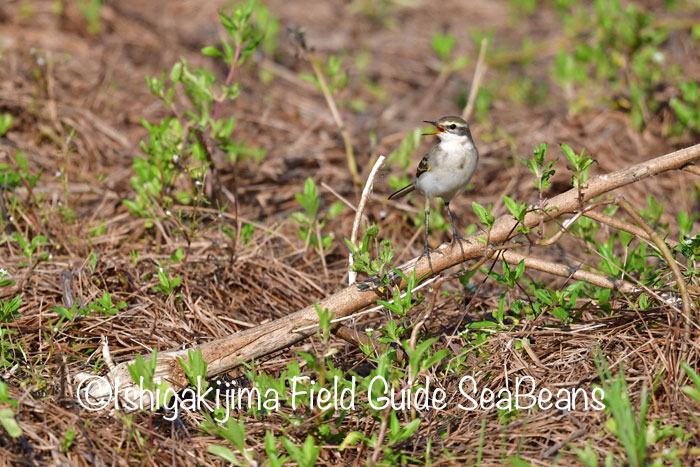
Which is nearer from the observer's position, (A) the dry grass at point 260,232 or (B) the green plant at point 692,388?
(B) the green plant at point 692,388

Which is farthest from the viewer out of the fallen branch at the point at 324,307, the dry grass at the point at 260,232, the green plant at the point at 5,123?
the green plant at the point at 5,123

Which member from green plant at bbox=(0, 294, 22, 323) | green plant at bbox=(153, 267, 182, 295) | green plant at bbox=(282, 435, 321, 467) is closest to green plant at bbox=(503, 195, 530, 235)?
green plant at bbox=(282, 435, 321, 467)

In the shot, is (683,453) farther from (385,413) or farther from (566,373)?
(385,413)

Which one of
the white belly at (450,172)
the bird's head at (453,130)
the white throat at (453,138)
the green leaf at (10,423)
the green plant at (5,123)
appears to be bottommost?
the green leaf at (10,423)

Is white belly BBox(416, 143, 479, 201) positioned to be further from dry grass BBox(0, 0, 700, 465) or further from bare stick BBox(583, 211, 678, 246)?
bare stick BBox(583, 211, 678, 246)

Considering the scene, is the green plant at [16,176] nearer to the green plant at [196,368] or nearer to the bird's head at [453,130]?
the green plant at [196,368]

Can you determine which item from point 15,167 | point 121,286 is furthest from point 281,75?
point 121,286

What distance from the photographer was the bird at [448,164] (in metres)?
5.62

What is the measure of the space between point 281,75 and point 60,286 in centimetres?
514

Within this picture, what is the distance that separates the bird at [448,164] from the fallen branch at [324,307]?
0.84 metres

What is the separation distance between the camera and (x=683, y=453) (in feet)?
11.6

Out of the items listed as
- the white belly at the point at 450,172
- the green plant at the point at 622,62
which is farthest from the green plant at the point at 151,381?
the green plant at the point at 622,62

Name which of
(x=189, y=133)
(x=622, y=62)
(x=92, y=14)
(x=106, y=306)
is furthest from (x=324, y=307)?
(x=92, y=14)

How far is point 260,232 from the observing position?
21.1ft
